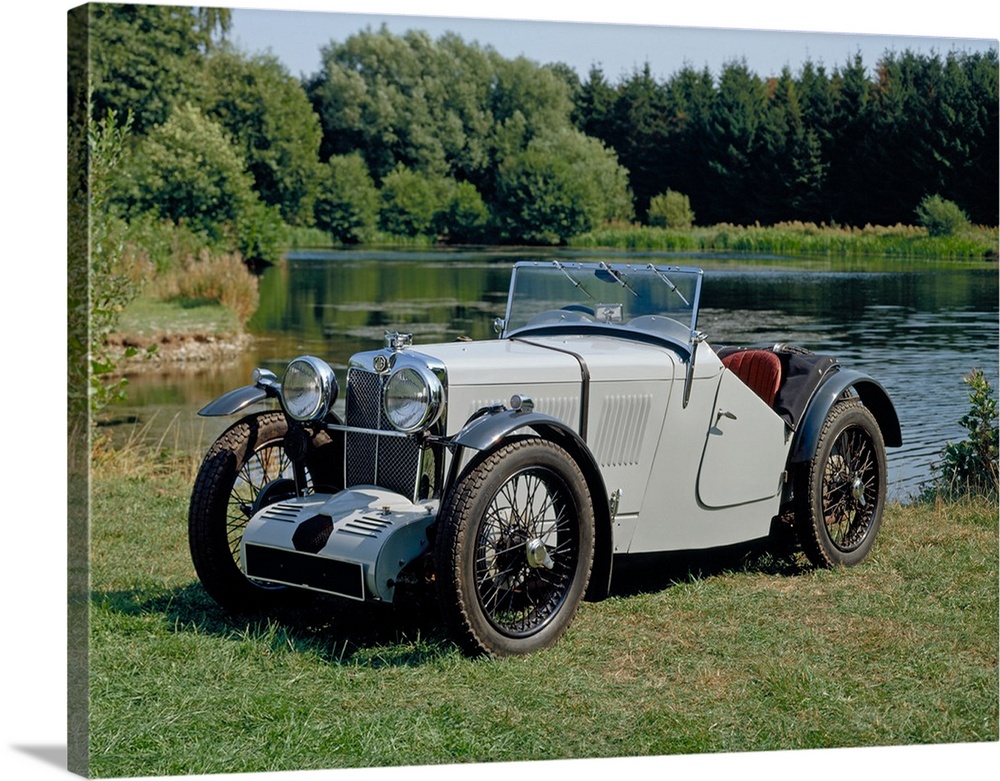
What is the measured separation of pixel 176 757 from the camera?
3963mm

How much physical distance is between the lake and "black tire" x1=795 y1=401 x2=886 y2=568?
2.30 feet

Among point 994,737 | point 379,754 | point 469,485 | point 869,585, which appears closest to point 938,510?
point 869,585

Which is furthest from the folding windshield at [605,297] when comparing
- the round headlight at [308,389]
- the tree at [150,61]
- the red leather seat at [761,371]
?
the tree at [150,61]

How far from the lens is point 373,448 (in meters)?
5.01

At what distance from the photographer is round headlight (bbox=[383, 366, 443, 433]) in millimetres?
4695

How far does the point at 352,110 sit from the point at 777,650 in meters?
4.73

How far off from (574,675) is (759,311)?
4250mm

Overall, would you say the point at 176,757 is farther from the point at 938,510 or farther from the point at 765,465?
the point at 938,510

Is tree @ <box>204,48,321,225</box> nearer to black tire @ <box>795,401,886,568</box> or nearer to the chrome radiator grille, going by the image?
the chrome radiator grille

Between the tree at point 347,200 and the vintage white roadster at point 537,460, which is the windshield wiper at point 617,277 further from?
the tree at point 347,200

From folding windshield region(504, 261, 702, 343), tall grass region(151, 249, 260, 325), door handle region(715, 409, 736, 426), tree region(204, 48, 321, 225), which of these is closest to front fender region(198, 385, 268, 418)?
folding windshield region(504, 261, 702, 343)

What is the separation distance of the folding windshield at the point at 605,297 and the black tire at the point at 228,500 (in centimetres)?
130

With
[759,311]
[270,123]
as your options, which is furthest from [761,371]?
[270,123]

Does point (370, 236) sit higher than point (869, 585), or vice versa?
point (370, 236)
